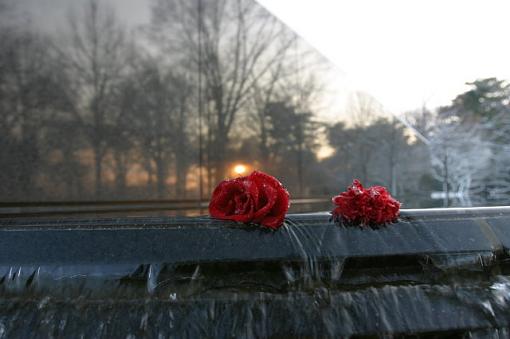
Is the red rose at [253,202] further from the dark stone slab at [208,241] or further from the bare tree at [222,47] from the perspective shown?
the bare tree at [222,47]

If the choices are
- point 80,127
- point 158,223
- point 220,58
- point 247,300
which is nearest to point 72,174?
point 80,127

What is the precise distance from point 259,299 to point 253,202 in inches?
15.2

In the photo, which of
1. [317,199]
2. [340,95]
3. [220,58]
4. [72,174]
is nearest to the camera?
[72,174]

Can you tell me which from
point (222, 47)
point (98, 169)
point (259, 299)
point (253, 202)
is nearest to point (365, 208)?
point (253, 202)

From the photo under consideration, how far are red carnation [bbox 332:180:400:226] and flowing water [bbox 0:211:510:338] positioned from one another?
6.0 inches

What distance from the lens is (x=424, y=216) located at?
195 cm

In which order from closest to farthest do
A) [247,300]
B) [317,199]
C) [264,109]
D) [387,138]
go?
[247,300], [264,109], [317,199], [387,138]

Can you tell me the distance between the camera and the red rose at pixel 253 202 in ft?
5.74

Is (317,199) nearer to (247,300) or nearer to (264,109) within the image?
(264,109)

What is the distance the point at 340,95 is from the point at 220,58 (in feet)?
8.12

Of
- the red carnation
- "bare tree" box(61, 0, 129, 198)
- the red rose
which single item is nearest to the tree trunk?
"bare tree" box(61, 0, 129, 198)

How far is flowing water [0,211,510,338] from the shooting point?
1478 millimetres

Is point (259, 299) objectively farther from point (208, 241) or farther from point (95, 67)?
point (95, 67)

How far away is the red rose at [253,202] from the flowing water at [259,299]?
0.43ft
